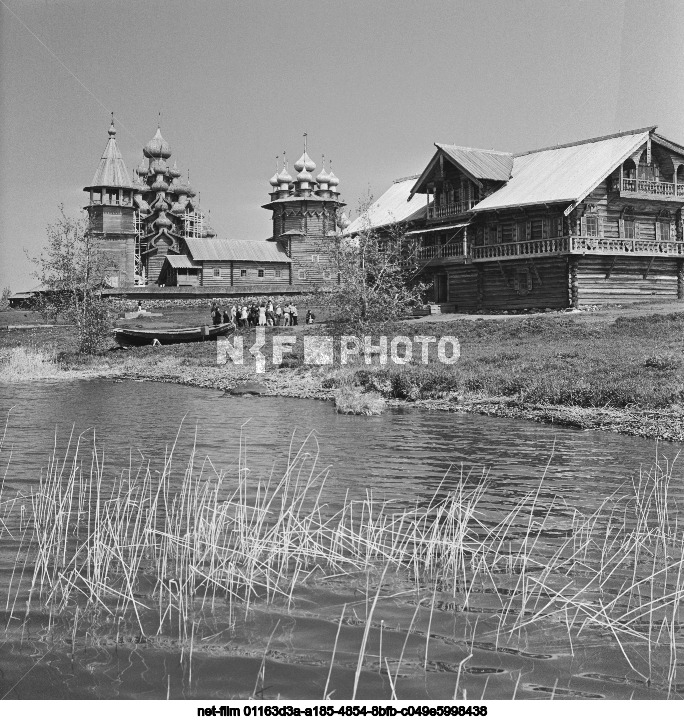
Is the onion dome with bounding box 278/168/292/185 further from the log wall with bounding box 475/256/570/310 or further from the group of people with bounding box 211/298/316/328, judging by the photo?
the log wall with bounding box 475/256/570/310

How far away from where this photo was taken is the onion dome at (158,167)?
301 feet

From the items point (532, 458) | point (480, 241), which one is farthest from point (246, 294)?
point (532, 458)

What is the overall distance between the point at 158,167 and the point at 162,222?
8.52 metres

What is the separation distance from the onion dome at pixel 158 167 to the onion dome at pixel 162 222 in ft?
20.3

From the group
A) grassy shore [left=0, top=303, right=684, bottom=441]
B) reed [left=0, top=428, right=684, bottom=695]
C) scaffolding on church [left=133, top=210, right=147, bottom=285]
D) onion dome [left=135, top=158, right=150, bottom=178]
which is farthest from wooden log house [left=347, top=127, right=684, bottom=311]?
onion dome [left=135, top=158, right=150, bottom=178]

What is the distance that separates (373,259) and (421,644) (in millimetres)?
24691

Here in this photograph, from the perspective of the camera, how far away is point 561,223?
3759cm

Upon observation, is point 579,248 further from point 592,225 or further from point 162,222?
point 162,222

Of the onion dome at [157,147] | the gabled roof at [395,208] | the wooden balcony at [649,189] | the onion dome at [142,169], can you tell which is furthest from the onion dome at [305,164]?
the wooden balcony at [649,189]

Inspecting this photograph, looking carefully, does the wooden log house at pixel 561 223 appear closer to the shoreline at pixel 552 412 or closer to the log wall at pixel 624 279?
the log wall at pixel 624 279

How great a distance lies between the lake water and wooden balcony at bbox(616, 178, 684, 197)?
968 inches

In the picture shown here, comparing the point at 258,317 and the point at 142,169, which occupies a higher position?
the point at 142,169

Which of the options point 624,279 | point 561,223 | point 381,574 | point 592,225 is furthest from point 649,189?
point 381,574

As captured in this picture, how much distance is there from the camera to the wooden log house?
122ft
